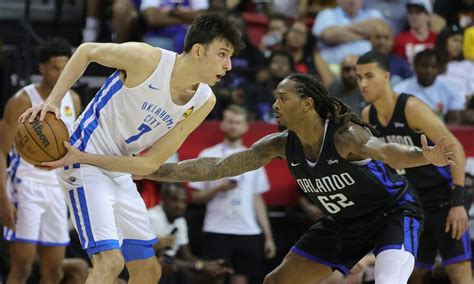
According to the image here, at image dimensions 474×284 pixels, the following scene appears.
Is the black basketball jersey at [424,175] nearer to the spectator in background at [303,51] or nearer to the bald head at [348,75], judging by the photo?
the bald head at [348,75]

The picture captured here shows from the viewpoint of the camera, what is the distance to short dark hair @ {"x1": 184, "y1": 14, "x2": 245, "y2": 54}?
5.79 meters

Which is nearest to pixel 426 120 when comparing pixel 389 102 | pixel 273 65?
pixel 389 102

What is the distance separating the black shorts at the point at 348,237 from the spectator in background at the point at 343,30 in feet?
15.9

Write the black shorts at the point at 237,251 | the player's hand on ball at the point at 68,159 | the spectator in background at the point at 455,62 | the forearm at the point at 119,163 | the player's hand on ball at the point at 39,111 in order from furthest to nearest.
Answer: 1. the spectator in background at the point at 455,62
2. the black shorts at the point at 237,251
3. the forearm at the point at 119,163
4. the player's hand on ball at the point at 68,159
5. the player's hand on ball at the point at 39,111

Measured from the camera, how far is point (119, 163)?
5.72 metres

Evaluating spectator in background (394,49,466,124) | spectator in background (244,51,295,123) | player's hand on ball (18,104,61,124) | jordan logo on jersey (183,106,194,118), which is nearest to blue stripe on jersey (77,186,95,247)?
player's hand on ball (18,104,61,124)

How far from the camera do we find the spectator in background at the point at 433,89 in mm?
9641

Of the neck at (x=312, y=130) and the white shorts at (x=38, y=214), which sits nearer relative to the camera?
the neck at (x=312, y=130)

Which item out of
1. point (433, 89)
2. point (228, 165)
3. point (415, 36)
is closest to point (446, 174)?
point (228, 165)

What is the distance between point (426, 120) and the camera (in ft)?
23.2

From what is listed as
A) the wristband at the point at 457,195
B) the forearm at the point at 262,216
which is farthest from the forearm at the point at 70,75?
the forearm at the point at 262,216

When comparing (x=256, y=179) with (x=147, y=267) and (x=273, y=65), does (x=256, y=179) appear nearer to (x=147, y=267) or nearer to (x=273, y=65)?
(x=273, y=65)

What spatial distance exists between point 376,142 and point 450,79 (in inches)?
207

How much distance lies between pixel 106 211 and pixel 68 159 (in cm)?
42
